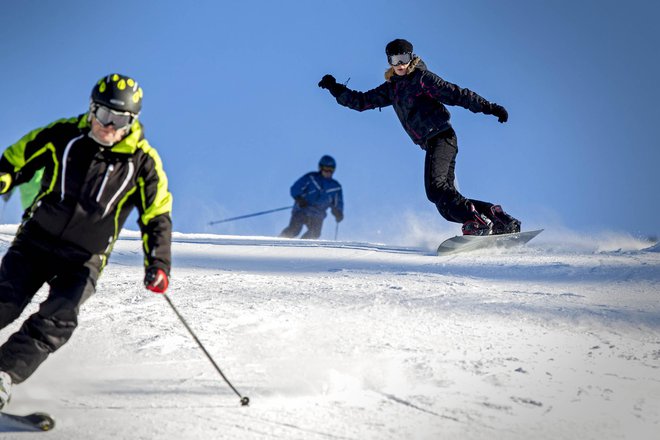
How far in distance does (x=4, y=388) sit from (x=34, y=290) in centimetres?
51

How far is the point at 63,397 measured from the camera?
2.98 m

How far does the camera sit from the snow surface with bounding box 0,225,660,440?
2785mm

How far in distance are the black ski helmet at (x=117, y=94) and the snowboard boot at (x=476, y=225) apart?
453 centimetres

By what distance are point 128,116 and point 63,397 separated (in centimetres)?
134

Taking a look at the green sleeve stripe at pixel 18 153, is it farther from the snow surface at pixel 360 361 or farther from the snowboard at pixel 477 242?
the snowboard at pixel 477 242

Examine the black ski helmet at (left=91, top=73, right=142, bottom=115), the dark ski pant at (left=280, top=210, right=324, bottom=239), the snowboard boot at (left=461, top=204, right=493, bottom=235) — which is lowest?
the snowboard boot at (left=461, top=204, right=493, bottom=235)

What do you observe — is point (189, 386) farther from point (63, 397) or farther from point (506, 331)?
point (506, 331)

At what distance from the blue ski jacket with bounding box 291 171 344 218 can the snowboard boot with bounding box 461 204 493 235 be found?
28.8ft

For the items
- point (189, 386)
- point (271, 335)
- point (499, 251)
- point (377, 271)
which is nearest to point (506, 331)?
point (271, 335)

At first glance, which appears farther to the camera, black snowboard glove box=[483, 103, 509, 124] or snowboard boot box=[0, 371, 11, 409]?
black snowboard glove box=[483, 103, 509, 124]

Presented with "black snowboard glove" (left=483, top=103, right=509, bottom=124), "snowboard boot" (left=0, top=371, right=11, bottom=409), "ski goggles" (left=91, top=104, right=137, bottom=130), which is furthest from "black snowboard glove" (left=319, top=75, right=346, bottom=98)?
"snowboard boot" (left=0, top=371, right=11, bottom=409)

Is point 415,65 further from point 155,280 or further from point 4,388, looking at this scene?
point 4,388

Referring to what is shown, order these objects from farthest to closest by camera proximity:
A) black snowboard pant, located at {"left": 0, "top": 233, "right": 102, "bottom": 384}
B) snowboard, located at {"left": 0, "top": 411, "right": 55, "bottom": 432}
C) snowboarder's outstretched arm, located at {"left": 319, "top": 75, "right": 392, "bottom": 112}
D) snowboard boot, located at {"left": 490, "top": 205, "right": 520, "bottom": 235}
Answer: snowboarder's outstretched arm, located at {"left": 319, "top": 75, "right": 392, "bottom": 112} < snowboard boot, located at {"left": 490, "top": 205, "right": 520, "bottom": 235} < black snowboard pant, located at {"left": 0, "top": 233, "right": 102, "bottom": 384} < snowboard, located at {"left": 0, "top": 411, "right": 55, "bottom": 432}

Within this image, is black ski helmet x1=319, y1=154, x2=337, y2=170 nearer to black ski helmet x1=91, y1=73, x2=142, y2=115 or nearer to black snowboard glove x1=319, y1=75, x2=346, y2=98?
black snowboard glove x1=319, y1=75, x2=346, y2=98
